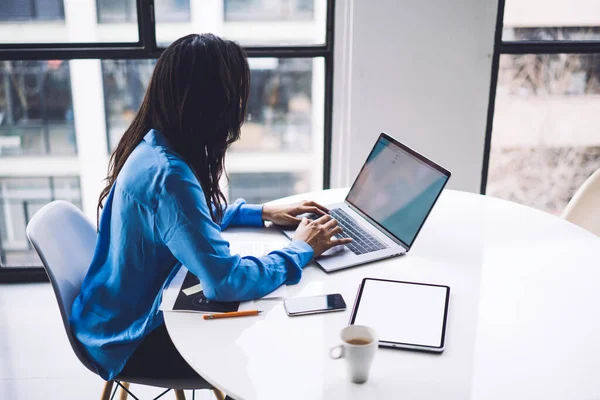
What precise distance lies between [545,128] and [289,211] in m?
1.70

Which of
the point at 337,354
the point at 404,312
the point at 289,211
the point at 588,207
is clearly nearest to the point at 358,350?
the point at 337,354

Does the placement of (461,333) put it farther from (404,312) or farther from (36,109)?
(36,109)

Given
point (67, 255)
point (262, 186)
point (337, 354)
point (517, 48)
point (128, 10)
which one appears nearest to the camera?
point (337, 354)

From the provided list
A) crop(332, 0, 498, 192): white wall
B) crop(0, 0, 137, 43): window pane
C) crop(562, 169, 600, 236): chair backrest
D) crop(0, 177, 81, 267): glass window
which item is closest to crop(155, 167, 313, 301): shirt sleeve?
crop(562, 169, 600, 236): chair backrest

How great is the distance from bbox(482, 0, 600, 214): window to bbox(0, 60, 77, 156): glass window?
6.29ft

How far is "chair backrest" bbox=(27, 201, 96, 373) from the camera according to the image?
4.73ft

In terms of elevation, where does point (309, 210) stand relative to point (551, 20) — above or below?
below

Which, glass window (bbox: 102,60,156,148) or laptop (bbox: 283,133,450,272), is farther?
glass window (bbox: 102,60,156,148)

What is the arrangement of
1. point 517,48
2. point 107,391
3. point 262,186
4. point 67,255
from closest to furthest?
1. point 67,255
2. point 107,391
3. point 517,48
4. point 262,186

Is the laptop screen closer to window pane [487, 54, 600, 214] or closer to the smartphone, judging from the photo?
the smartphone

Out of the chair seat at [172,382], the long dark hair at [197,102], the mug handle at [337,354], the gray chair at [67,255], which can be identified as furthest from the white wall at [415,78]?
the mug handle at [337,354]

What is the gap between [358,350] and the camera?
3.40 ft

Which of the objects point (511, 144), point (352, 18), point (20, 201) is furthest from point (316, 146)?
point (20, 201)

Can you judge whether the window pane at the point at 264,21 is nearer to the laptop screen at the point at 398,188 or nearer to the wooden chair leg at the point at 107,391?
the laptop screen at the point at 398,188
